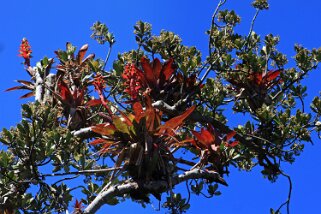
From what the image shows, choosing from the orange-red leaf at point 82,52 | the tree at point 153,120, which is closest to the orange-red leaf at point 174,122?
the tree at point 153,120

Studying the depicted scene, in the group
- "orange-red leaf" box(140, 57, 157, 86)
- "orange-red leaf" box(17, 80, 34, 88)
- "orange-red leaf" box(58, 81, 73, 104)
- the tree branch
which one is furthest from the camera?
"orange-red leaf" box(17, 80, 34, 88)

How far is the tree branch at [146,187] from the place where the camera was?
12.8 feet

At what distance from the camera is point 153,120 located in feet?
13.3

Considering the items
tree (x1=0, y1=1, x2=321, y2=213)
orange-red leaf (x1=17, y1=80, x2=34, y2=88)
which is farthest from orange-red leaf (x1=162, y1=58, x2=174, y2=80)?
orange-red leaf (x1=17, y1=80, x2=34, y2=88)

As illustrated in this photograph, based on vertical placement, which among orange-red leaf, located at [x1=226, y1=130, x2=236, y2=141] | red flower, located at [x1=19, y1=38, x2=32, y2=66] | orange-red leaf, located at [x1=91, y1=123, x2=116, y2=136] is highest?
red flower, located at [x1=19, y1=38, x2=32, y2=66]

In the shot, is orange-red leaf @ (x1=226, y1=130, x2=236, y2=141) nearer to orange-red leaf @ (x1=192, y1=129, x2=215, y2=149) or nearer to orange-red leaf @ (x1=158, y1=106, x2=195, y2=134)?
orange-red leaf @ (x1=192, y1=129, x2=215, y2=149)

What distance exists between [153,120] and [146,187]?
46cm

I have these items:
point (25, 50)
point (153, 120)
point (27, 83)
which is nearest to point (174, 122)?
point (153, 120)

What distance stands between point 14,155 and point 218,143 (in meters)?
1.51

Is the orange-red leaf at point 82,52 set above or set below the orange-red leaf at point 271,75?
above

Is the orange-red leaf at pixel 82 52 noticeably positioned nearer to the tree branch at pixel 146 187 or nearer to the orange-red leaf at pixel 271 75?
the orange-red leaf at pixel 271 75

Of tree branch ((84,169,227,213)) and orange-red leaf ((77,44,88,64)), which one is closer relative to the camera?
tree branch ((84,169,227,213))

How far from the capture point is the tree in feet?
13.5

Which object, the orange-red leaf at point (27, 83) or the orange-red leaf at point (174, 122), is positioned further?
the orange-red leaf at point (27, 83)
